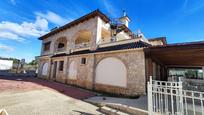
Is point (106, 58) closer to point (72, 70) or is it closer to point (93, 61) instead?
point (93, 61)

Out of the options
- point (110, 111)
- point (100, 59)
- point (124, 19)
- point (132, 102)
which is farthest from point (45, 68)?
point (132, 102)

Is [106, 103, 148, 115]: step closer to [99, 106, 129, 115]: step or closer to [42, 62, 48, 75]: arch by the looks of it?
[99, 106, 129, 115]: step

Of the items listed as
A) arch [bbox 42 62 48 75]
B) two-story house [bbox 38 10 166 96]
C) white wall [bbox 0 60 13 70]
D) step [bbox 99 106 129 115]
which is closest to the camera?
step [bbox 99 106 129 115]

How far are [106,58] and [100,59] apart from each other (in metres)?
0.79

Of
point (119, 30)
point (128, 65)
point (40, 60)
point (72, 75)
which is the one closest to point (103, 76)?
point (128, 65)

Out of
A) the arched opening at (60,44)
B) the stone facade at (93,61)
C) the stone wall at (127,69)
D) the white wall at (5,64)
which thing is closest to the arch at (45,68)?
the stone facade at (93,61)

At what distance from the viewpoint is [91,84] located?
12.3 meters

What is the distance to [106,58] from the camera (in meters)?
11.6

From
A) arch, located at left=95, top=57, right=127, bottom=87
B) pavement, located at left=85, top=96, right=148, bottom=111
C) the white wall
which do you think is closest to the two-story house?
arch, located at left=95, top=57, right=127, bottom=87

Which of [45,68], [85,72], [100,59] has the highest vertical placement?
[100,59]

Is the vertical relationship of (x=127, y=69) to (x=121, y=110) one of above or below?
above

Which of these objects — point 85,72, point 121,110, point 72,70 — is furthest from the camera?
point 72,70

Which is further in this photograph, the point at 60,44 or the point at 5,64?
the point at 5,64

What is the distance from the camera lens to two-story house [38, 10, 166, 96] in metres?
9.32
